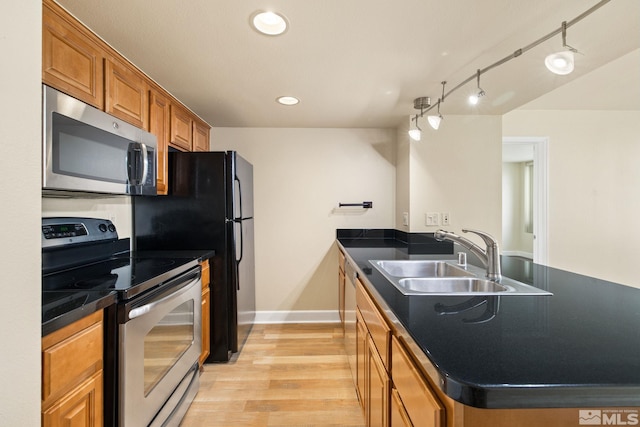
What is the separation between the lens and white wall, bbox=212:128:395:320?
3107 millimetres

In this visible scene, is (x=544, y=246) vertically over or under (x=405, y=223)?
under

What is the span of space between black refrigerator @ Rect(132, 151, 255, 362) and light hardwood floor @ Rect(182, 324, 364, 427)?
260 mm

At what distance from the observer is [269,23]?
52.6 inches

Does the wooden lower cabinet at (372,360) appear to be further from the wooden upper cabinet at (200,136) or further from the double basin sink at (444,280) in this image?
the wooden upper cabinet at (200,136)

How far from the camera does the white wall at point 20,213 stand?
1.86 ft

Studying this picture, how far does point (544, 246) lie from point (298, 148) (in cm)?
279

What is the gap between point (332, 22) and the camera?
1320 mm

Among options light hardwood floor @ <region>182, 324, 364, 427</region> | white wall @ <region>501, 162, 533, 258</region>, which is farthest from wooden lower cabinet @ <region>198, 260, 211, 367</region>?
white wall @ <region>501, 162, 533, 258</region>

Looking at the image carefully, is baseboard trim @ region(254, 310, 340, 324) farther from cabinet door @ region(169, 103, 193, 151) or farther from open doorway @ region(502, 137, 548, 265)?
open doorway @ region(502, 137, 548, 265)

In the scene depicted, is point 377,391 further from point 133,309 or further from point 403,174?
point 403,174

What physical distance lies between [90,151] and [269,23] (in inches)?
41.4

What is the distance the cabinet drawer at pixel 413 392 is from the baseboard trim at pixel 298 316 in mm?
2212

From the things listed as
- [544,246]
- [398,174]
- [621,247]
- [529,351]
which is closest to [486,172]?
[398,174]

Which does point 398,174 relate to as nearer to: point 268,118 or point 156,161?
point 268,118
